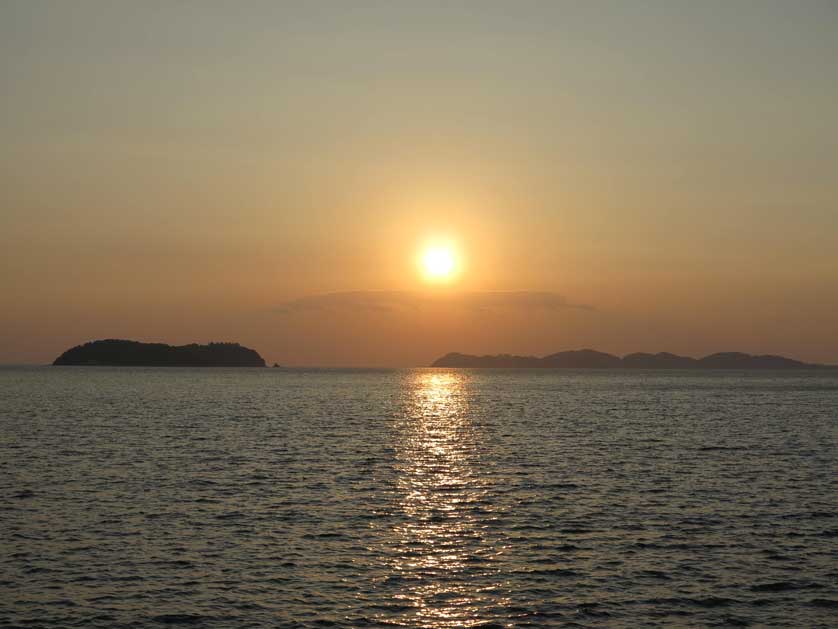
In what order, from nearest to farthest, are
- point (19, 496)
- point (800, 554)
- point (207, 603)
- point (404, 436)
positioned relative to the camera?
point (207, 603)
point (800, 554)
point (19, 496)
point (404, 436)

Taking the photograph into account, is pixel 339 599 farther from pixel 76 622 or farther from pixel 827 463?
pixel 827 463

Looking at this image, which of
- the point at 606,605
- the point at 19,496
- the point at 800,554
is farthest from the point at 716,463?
the point at 19,496

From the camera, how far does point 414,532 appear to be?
137 feet

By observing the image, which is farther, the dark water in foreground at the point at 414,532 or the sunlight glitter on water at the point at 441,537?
the dark water in foreground at the point at 414,532

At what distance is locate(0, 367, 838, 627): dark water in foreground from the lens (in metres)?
29.8

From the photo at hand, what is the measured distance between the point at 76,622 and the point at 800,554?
30820mm

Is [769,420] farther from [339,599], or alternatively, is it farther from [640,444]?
[339,599]

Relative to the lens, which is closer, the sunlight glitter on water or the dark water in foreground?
the sunlight glitter on water

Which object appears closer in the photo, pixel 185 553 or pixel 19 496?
pixel 185 553

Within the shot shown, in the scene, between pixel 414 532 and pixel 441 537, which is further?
pixel 414 532

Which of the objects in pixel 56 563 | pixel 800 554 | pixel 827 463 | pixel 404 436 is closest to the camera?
pixel 56 563

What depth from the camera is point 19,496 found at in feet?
164

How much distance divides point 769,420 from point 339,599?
4190 inches

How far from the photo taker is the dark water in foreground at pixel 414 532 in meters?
29.8
